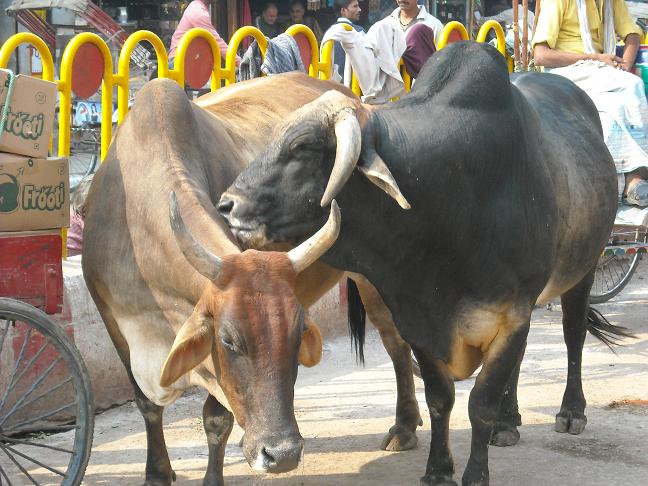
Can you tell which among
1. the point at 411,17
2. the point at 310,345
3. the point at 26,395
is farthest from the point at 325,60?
the point at 310,345

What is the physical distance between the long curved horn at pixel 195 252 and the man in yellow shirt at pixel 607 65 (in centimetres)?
456

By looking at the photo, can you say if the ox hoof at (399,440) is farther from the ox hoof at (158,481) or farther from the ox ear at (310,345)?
the ox ear at (310,345)

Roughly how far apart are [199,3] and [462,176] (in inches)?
207

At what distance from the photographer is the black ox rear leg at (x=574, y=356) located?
5223 mm

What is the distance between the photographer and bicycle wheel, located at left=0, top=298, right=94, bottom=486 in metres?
3.88

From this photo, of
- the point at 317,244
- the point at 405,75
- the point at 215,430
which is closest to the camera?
the point at 317,244

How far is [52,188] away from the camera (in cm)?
408

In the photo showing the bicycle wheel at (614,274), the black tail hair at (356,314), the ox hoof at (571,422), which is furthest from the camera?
the bicycle wheel at (614,274)

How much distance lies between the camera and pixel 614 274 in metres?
8.30

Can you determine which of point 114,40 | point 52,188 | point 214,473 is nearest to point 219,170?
point 52,188

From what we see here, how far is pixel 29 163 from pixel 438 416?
1.97 meters

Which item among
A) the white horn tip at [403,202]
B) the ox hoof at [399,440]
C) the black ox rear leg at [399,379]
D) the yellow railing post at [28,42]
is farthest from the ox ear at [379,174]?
the yellow railing post at [28,42]

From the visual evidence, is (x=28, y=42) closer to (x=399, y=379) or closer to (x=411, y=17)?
(x=399, y=379)

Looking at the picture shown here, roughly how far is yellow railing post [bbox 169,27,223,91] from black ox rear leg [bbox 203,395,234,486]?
242 centimetres
